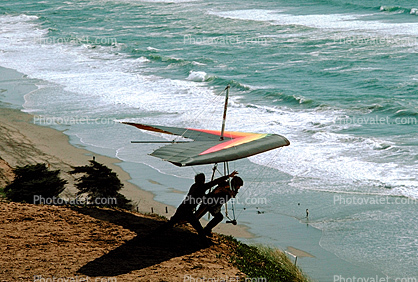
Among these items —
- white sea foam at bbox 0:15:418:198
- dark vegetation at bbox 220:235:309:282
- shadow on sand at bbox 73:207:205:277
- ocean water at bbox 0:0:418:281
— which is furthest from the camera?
white sea foam at bbox 0:15:418:198

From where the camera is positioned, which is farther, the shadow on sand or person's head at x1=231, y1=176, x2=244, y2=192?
person's head at x1=231, y1=176, x2=244, y2=192

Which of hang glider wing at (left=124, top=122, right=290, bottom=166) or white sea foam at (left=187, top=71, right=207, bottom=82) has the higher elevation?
hang glider wing at (left=124, top=122, right=290, bottom=166)

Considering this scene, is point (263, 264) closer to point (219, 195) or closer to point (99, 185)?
point (219, 195)

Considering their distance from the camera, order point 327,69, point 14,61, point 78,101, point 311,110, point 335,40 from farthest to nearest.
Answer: point 335,40 < point 14,61 < point 327,69 < point 78,101 < point 311,110

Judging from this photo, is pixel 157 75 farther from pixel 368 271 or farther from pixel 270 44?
pixel 368 271

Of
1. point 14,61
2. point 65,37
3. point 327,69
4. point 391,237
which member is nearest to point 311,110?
point 327,69

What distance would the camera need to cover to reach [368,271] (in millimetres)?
12359

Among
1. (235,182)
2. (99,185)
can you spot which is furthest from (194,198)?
(99,185)

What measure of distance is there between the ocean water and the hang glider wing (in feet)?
10.5

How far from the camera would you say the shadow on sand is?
30.8 ft

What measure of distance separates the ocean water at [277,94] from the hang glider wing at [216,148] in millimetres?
3188

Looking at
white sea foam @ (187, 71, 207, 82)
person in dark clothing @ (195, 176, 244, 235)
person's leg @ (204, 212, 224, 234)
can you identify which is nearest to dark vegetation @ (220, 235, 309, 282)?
person's leg @ (204, 212, 224, 234)

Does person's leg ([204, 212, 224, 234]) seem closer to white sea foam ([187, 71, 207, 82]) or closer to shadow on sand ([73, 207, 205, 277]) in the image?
shadow on sand ([73, 207, 205, 277])

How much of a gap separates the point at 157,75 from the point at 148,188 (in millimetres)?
21095
